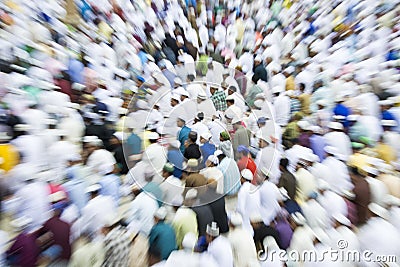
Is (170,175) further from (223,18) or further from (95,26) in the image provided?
(223,18)

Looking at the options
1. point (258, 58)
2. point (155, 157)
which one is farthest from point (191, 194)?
point (258, 58)

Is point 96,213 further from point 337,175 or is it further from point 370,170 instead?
point 370,170

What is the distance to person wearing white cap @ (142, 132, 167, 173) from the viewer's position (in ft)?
6.42

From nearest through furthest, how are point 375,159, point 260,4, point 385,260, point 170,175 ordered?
point 385,260, point 375,159, point 170,175, point 260,4

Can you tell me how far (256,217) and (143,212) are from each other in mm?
628

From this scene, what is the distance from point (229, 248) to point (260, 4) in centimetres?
364

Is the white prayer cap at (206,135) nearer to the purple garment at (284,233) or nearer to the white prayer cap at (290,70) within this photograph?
the purple garment at (284,233)

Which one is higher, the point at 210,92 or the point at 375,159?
the point at 210,92

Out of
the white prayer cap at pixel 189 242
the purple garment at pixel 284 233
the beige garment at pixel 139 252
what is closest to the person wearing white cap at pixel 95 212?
the beige garment at pixel 139 252

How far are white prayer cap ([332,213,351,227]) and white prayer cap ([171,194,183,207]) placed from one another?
0.84m

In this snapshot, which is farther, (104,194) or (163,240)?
(104,194)

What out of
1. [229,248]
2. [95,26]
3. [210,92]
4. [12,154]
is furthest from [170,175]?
[95,26]

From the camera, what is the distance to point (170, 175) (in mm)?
1929

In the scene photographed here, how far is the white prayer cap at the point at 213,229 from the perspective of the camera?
A: 1471 mm
